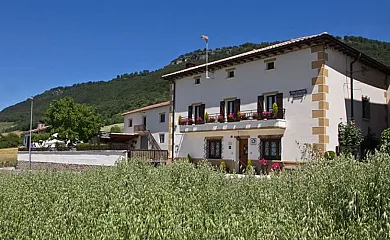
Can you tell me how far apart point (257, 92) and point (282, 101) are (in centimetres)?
184

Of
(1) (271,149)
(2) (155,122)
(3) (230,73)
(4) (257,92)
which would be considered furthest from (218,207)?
(2) (155,122)

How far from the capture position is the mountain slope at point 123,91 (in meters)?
62.6

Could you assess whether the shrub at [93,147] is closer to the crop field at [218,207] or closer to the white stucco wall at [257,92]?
the white stucco wall at [257,92]

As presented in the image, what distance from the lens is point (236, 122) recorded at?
860 inches

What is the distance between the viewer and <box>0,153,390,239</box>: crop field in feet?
14.1

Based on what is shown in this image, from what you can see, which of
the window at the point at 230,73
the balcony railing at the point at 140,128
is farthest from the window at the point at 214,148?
the balcony railing at the point at 140,128

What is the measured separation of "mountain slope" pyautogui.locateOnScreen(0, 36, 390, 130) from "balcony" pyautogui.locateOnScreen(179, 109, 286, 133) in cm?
2596

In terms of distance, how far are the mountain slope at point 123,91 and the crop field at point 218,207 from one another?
39.4 m

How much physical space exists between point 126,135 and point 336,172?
3022cm

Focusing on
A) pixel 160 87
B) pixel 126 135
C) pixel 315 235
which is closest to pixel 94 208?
pixel 315 235

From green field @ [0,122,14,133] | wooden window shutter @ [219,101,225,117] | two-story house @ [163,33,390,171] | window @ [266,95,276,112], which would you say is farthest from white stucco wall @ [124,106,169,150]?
green field @ [0,122,14,133]

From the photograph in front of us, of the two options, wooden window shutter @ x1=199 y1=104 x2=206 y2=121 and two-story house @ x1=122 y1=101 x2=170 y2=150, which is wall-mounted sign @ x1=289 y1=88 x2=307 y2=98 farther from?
two-story house @ x1=122 y1=101 x2=170 y2=150

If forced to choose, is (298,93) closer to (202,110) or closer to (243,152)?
(243,152)

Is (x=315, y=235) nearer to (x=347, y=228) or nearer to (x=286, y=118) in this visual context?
(x=347, y=228)
